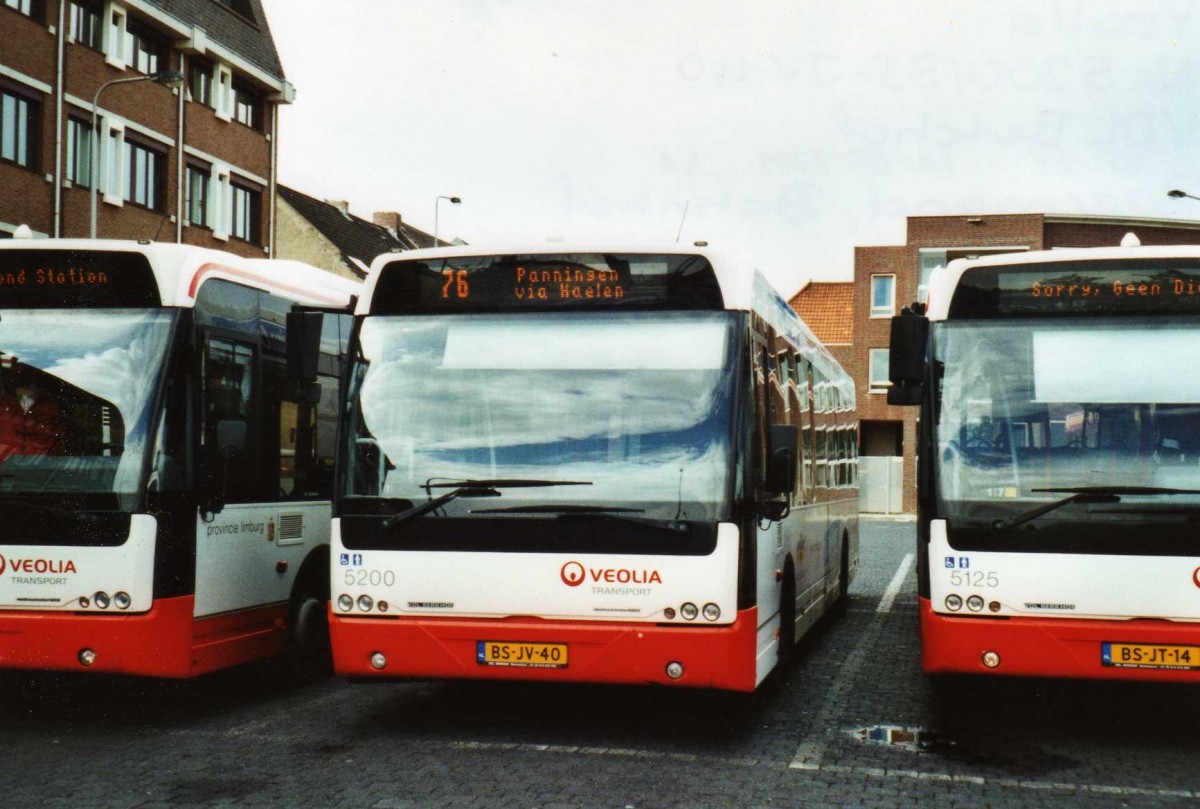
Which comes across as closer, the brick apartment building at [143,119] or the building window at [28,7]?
the building window at [28,7]

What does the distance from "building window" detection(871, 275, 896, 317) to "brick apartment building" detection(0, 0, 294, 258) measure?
25045 millimetres

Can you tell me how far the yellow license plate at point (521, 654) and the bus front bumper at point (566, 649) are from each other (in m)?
0.02

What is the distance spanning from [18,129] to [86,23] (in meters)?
4.03

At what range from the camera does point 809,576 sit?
12.0 meters

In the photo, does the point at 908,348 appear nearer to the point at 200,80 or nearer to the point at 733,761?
the point at 733,761

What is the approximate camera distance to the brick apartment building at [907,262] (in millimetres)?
55750

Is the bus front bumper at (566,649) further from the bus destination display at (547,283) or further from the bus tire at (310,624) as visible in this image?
the bus tire at (310,624)

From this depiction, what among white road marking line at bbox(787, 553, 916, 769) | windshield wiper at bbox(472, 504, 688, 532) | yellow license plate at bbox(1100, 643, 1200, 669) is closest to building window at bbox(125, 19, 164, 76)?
white road marking line at bbox(787, 553, 916, 769)

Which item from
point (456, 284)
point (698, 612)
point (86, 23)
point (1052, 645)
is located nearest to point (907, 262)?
point (86, 23)

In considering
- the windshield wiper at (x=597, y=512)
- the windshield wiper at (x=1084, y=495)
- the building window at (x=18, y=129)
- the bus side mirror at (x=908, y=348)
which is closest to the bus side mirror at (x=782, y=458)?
the bus side mirror at (x=908, y=348)

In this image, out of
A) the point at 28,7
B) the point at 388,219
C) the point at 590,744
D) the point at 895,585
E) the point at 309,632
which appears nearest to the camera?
the point at 590,744

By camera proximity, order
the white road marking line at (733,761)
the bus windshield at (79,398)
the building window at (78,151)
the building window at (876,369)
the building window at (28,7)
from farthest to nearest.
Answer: the building window at (876,369) → the building window at (78,151) → the building window at (28,7) → the bus windshield at (79,398) → the white road marking line at (733,761)

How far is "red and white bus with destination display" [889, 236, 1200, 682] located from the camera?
Answer: 8195 millimetres

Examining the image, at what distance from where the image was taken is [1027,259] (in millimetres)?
8805
